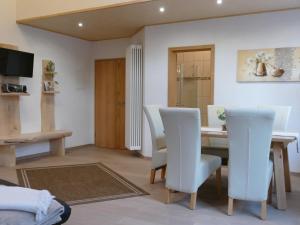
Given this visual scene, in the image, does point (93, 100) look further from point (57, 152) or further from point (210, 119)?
point (210, 119)

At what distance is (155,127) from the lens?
391 centimetres

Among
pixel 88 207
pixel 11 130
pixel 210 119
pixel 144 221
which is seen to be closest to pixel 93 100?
pixel 11 130

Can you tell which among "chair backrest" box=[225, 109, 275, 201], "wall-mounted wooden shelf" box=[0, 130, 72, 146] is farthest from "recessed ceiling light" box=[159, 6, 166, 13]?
"wall-mounted wooden shelf" box=[0, 130, 72, 146]

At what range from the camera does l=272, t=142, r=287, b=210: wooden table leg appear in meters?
3.11

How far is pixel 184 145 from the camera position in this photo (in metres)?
3.09

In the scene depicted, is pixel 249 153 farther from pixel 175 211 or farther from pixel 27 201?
pixel 27 201

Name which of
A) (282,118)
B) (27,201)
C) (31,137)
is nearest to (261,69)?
(282,118)

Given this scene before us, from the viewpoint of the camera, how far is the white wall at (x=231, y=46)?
4.46 metres

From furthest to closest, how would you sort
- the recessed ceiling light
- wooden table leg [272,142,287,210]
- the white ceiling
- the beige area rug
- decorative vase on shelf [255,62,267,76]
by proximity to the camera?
decorative vase on shelf [255,62,267,76] < the recessed ceiling light < the white ceiling < the beige area rug < wooden table leg [272,142,287,210]

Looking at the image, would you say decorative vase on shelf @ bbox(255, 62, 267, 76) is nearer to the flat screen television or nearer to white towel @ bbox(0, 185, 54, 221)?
the flat screen television

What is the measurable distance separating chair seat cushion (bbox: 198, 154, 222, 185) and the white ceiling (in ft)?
6.81

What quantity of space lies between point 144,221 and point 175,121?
101 cm

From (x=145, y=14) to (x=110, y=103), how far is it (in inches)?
101

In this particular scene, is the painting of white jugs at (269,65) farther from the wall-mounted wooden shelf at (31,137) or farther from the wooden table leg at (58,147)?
the wooden table leg at (58,147)
